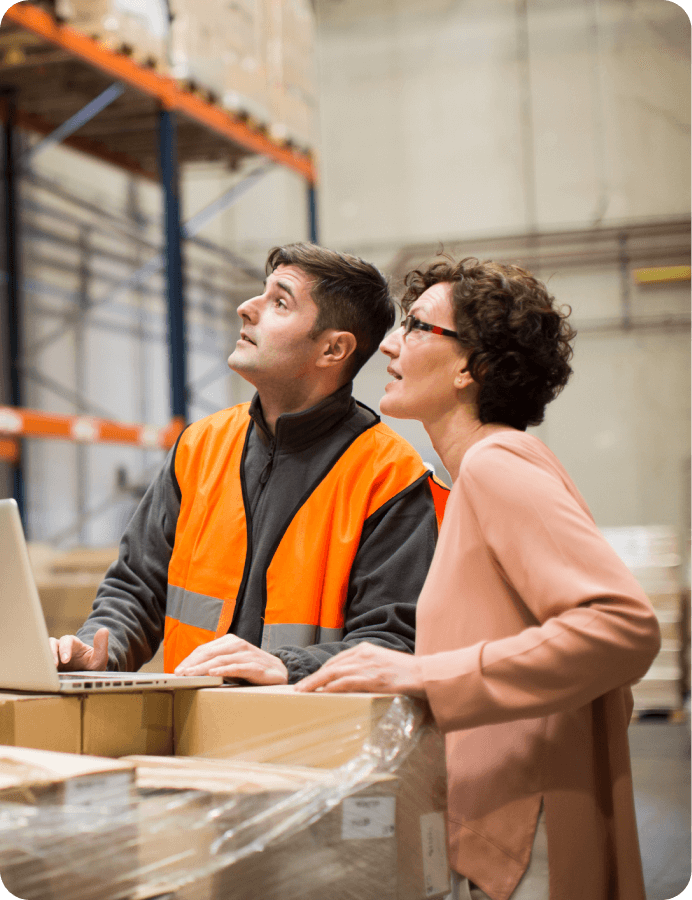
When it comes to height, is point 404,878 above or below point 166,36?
below

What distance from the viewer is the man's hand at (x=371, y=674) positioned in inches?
55.4

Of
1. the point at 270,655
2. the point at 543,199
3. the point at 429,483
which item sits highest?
the point at 543,199

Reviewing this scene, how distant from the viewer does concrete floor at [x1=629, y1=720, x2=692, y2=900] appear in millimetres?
3779

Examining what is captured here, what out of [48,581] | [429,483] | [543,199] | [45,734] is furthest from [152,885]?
[543,199]

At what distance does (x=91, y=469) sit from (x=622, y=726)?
738 centimetres

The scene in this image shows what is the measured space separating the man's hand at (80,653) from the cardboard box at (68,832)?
0.67 m

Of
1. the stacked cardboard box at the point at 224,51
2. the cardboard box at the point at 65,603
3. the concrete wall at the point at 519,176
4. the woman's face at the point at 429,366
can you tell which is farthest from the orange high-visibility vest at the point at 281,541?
the concrete wall at the point at 519,176

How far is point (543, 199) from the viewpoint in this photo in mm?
10086

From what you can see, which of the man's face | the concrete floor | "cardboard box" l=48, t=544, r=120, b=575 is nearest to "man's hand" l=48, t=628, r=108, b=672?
the man's face

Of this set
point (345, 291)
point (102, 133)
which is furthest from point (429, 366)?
point (102, 133)

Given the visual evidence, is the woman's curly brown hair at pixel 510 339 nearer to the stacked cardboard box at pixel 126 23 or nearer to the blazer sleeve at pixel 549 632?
the blazer sleeve at pixel 549 632

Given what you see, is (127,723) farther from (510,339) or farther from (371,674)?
(510,339)

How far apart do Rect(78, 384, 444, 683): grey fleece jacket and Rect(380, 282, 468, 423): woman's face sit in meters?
0.40

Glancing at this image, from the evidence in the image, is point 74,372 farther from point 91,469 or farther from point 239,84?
point 239,84
